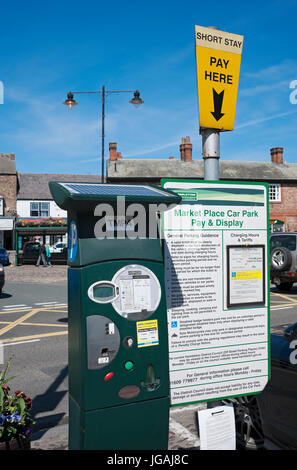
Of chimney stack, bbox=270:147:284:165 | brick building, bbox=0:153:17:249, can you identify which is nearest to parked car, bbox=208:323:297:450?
brick building, bbox=0:153:17:249

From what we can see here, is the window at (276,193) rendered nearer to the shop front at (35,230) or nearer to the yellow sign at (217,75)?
the shop front at (35,230)

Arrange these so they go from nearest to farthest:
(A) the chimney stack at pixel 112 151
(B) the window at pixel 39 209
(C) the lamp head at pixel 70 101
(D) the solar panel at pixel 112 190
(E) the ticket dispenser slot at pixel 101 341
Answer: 1. (E) the ticket dispenser slot at pixel 101 341
2. (D) the solar panel at pixel 112 190
3. (C) the lamp head at pixel 70 101
4. (A) the chimney stack at pixel 112 151
5. (B) the window at pixel 39 209

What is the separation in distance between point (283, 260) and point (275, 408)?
11616 mm

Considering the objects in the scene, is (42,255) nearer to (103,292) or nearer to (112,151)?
(112,151)

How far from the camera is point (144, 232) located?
9.94 feet

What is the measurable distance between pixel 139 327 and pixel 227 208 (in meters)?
1.32

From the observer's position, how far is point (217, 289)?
3.51 meters

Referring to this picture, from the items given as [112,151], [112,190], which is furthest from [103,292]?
[112,151]

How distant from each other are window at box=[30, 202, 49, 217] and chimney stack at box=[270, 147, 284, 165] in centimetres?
2407

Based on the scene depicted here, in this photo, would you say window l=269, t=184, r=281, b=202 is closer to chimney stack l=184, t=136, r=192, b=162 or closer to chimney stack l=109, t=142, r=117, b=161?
chimney stack l=184, t=136, r=192, b=162

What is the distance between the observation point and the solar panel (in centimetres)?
286

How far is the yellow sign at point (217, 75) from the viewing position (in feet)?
12.4

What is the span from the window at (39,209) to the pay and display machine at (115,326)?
43271 millimetres

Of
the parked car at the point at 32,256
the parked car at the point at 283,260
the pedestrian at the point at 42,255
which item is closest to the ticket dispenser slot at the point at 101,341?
the parked car at the point at 283,260
